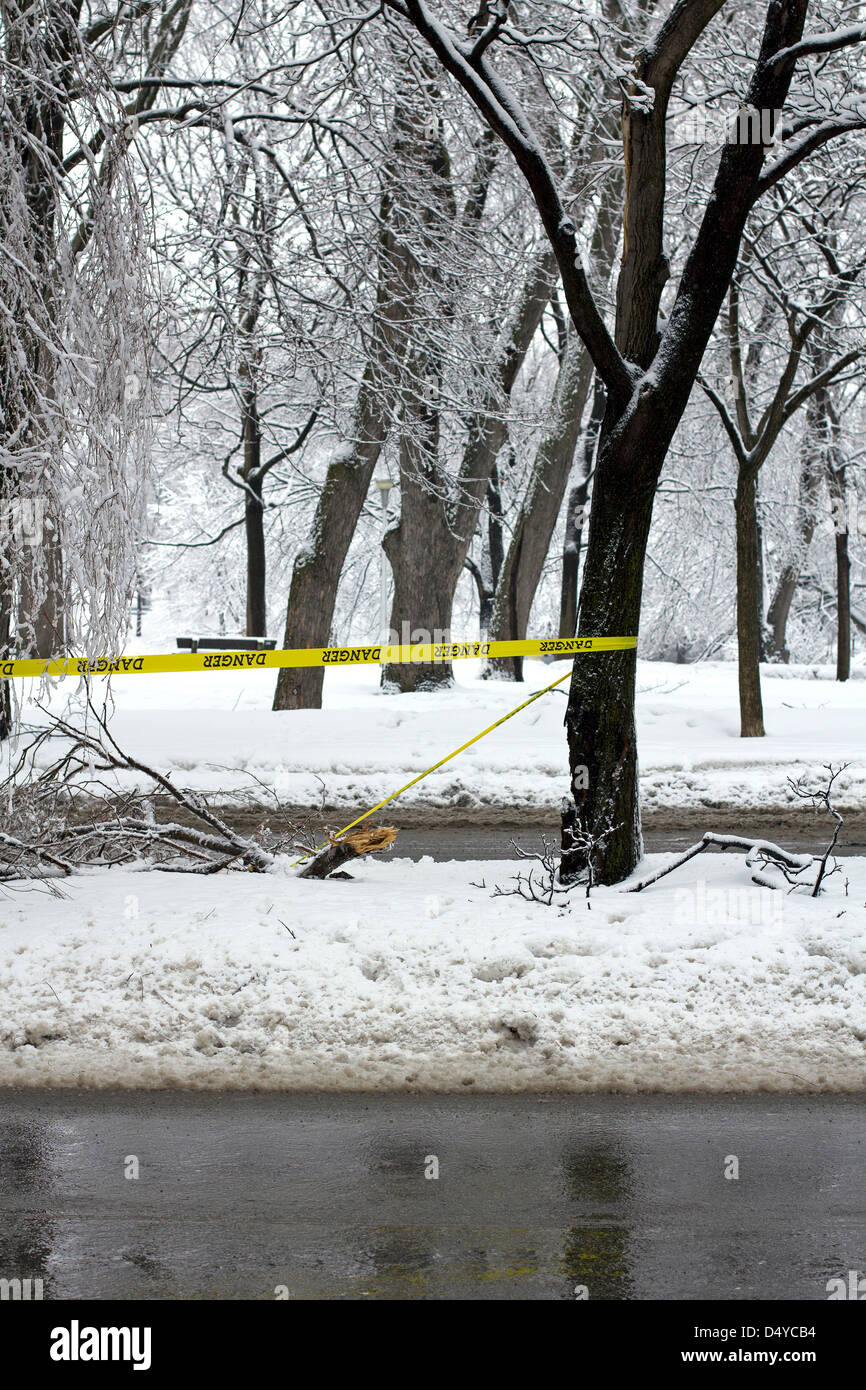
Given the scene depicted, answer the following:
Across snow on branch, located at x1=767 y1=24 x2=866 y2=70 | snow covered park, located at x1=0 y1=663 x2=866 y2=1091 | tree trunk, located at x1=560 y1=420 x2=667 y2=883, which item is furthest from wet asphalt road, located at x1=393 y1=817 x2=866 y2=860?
snow on branch, located at x1=767 y1=24 x2=866 y2=70

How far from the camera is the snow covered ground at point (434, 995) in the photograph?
514cm

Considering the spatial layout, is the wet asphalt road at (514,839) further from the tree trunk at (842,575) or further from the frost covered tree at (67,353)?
the tree trunk at (842,575)

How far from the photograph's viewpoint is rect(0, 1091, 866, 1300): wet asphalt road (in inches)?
143

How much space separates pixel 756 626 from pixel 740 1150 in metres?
11.5

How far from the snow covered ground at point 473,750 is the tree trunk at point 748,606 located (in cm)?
43

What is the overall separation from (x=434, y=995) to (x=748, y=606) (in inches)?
422

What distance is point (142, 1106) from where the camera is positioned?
4902 millimetres

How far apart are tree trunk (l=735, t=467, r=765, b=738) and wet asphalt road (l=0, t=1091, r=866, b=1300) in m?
10.6

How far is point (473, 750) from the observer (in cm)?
1427

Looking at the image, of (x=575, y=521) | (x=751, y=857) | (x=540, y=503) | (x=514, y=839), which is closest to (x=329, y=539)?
(x=540, y=503)

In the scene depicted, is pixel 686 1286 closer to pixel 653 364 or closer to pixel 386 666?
pixel 653 364

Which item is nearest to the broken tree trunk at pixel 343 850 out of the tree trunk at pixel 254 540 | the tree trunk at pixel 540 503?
the tree trunk at pixel 540 503

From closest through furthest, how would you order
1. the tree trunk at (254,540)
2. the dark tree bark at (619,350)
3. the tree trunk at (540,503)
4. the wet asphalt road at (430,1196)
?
the wet asphalt road at (430,1196) < the dark tree bark at (619,350) < the tree trunk at (540,503) < the tree trunk at (254,540)
